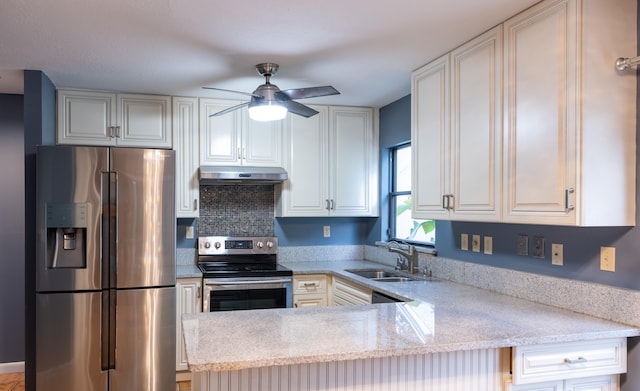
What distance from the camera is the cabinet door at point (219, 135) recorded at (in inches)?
160

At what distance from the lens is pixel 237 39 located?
265 centimetres

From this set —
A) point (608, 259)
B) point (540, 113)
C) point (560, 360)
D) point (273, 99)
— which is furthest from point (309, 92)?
point (560, 360)

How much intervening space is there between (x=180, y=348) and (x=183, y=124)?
71.0 inches

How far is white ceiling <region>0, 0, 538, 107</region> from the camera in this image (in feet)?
7.36

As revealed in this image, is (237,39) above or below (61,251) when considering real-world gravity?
above

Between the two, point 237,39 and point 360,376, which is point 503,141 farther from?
point 237,39

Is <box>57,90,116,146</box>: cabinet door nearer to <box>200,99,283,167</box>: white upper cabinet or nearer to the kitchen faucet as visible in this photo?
<box>200,99,283,167</box>: white upper cabinet

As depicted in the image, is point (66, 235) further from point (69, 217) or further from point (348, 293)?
point (348, 293)

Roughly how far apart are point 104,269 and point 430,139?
89.9 inches

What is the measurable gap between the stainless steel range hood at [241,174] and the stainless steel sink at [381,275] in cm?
99

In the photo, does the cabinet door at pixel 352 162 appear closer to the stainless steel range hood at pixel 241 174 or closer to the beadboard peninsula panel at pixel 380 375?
the stainless steel range hood at pixel 241 174

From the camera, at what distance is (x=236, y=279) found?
377 centimetres

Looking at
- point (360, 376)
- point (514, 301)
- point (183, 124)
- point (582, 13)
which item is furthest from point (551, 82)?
point (183, 124)

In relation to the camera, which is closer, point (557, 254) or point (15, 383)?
point (557, 254)
